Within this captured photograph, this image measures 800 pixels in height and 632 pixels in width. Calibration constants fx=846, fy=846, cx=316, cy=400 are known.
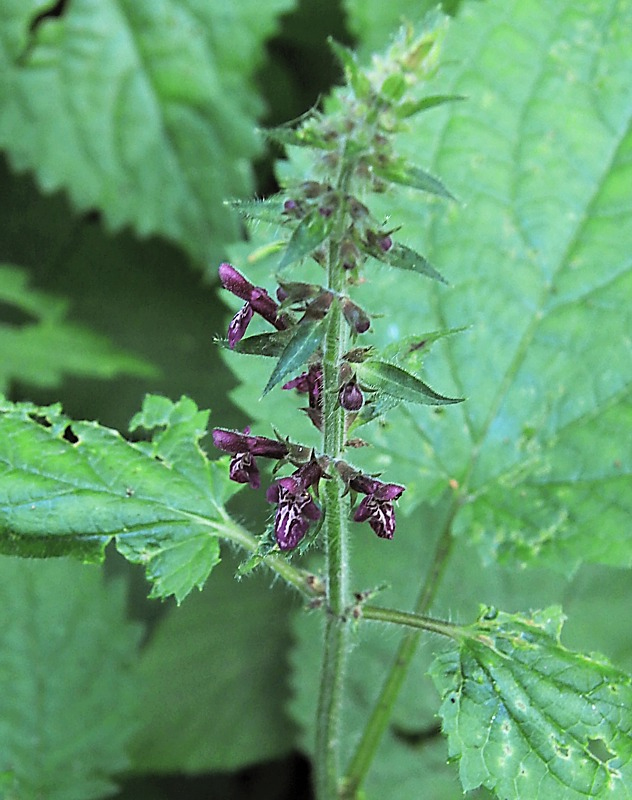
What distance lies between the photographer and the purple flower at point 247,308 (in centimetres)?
193

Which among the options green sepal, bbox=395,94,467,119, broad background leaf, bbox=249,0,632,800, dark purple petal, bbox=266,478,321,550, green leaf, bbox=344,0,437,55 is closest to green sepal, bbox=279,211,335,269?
green sepal, bbox=395,94,467,119

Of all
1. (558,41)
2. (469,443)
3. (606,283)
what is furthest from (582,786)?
(558,41)

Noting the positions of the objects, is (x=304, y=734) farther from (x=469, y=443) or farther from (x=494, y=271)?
(x=494, y=271)

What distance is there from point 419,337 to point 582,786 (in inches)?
50.7

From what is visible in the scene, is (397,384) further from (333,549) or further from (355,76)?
(355,76)

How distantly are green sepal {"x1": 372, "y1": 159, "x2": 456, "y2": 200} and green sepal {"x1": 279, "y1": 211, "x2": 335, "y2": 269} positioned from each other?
0.16 meters

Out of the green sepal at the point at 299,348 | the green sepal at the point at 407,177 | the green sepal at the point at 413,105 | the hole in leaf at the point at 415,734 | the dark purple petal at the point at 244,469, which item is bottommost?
the hole in leaf at the point at 415,734

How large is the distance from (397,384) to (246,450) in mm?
479

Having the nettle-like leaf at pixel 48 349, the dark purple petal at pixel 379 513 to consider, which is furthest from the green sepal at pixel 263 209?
the nettle-like leaf at pixel 48 349

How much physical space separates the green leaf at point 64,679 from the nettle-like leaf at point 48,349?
1.02 meters

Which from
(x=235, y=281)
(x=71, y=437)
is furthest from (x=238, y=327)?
(x=71, y=437)

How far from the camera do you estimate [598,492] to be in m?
3.07

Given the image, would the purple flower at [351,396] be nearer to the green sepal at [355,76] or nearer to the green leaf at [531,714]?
the green sepal at [355,76]

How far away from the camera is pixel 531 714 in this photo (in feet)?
7.57
